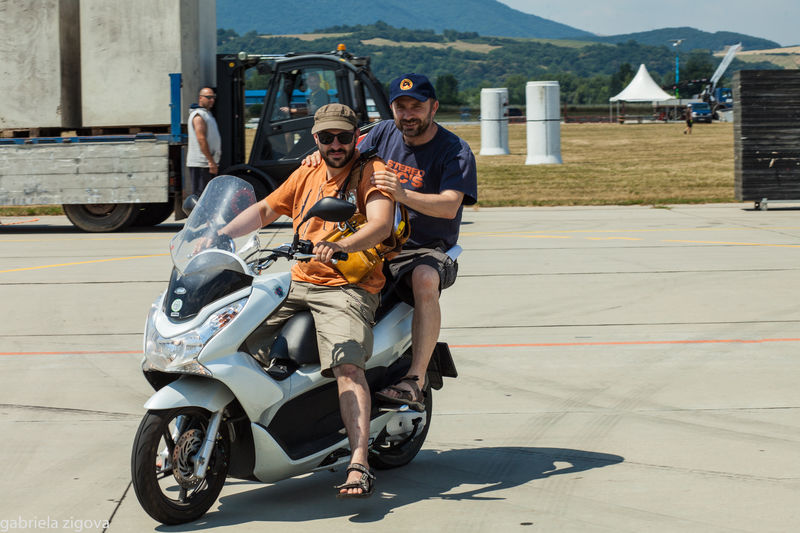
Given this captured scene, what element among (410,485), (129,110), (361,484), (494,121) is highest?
(494,121)

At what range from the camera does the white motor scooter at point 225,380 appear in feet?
13.8

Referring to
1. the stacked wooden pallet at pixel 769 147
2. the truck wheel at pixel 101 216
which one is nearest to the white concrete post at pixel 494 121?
the stacked wooden pallet at pixel 769 147

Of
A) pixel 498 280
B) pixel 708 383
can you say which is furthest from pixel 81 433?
pixel 498 280

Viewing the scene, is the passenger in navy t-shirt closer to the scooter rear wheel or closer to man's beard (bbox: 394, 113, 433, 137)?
man's beard (bbox: 394, 113, 433, 137)

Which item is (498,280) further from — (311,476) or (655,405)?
(311,476)

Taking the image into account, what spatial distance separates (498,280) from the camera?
11.0 m

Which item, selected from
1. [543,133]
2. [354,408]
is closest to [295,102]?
[354,408]

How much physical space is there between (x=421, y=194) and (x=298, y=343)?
92 centimetres

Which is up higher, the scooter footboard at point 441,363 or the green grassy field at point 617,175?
the green grassy field at point 617,175

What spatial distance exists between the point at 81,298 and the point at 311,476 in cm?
560

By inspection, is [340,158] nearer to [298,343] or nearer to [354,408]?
[298,343]

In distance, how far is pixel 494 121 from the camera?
36.0 m

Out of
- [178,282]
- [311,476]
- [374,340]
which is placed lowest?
[311,476]

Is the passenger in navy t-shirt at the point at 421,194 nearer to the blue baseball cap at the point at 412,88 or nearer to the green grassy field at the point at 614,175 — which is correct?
the blue baseball cap at the point at 412,88
